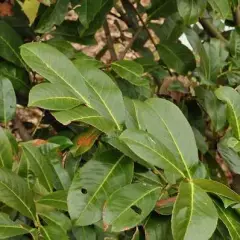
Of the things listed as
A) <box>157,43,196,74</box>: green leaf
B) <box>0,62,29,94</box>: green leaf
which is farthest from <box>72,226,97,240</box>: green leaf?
<box>157,43,196,74</box>: green leaf

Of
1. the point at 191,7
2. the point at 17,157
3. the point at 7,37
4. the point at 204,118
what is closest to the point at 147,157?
the point at 17,157

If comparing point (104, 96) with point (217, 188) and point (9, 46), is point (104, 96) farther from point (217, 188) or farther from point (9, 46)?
point (9, 46)

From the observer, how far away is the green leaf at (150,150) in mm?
715

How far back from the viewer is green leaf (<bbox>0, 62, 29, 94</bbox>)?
46.6 inches

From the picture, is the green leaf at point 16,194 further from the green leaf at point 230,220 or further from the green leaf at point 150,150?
the green leaf at point 230,220

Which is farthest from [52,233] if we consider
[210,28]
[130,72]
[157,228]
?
[210,28]

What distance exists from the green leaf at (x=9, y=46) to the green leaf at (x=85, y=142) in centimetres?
39

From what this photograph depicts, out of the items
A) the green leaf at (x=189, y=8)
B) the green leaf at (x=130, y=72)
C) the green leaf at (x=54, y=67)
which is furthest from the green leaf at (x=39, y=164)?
the green leaf at (x=189, y=8)

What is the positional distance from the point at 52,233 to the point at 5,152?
16 centimetres

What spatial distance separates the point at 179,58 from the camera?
1.34 meters

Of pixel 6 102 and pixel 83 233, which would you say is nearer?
pixel 83 233

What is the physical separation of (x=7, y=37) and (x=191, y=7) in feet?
1.45

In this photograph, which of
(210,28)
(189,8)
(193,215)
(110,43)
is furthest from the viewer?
(110,43)

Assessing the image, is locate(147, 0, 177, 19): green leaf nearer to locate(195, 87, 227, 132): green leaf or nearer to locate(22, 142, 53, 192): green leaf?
locate(195, 87, 227, 132): green leaf
